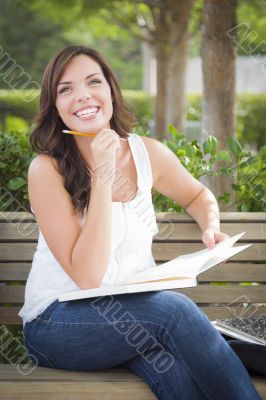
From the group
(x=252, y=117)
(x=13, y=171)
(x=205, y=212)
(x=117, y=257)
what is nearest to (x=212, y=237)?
(x=205, y=212)

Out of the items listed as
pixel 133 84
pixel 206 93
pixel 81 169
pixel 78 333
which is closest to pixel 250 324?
pixel 78 333

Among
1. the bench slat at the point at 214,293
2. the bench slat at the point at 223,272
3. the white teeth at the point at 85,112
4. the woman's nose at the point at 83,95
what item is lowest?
the bench slat at the point at 214,293

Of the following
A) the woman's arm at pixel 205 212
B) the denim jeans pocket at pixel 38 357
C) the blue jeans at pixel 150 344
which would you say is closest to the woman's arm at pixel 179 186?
the woman's arm at pixel 205 212

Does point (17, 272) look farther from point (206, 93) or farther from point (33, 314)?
point (206, 93)

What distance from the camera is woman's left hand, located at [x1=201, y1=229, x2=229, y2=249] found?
2.95 metres

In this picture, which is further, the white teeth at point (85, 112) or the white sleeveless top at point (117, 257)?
the white teeth at point (85, 112)

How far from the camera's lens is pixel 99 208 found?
8.85ft

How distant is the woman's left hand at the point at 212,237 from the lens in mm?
2951

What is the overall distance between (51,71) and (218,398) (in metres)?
1.34

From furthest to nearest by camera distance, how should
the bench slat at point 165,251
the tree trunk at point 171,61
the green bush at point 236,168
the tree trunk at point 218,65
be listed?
the tree trunk at point 171,61, the tree trunk at point 218,65, the green bush at point 236,168, the bench slat at point 165,251

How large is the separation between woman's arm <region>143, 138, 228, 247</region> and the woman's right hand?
37cm

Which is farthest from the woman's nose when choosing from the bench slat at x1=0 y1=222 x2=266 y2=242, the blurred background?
the bench slat at x1=0 y1=222 x2=266 y2=242

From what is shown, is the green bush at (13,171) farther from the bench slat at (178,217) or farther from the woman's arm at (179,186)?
the woman's arm at (179,186)

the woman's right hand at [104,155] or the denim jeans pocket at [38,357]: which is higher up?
the woman's right hand at [104,155]
